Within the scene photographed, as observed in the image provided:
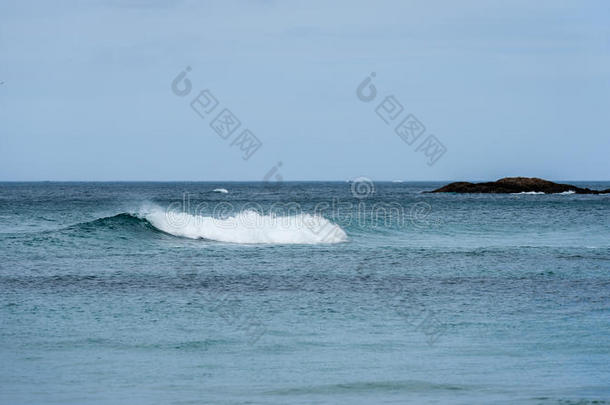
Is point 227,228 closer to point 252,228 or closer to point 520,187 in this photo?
point 252,228

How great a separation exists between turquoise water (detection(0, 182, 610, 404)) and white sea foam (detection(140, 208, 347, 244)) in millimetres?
4897

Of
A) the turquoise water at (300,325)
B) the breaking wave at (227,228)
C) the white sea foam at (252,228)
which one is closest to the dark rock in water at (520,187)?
the white sea foam at (252,228)

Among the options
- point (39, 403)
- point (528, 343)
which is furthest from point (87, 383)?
point (528, 343)

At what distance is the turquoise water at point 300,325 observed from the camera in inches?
430

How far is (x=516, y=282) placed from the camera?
816 inches

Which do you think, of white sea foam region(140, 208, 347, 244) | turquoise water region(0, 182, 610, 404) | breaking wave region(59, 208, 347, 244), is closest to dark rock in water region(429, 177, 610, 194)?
white sea foam region(140, 208, 347, 244)

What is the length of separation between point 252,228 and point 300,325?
20965 mm

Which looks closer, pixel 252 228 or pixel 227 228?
pixel 252 228

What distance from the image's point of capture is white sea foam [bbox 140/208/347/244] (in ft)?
113

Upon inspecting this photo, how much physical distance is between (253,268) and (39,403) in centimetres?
1353

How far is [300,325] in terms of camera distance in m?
14.8

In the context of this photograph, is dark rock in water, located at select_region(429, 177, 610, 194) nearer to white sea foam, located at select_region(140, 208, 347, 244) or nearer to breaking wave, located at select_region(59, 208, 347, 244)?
white sea foam, located at select_region(140, 208, 347, 244)

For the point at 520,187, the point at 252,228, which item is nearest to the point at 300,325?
the point at 252,228

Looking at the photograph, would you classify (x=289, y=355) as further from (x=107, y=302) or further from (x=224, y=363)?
(x=107, y=302)
